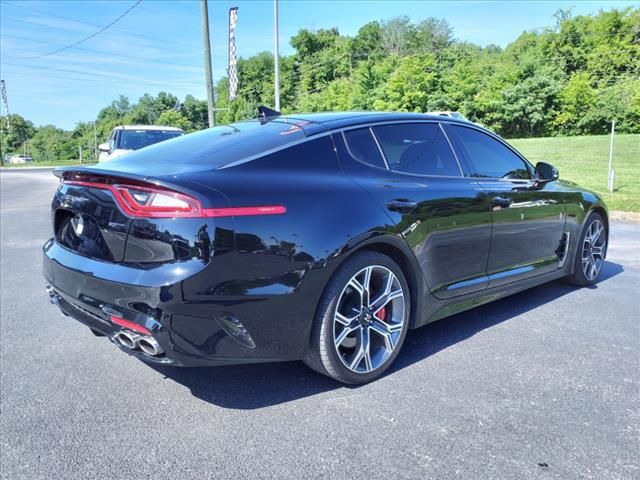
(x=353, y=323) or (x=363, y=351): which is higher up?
(x=353, y=323)

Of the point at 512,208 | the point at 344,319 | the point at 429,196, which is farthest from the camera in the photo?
the point at 512,208

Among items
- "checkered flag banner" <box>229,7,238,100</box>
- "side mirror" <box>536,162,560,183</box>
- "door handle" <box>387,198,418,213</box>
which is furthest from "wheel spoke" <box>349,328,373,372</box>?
"checkered flag banner" <box>229,7,238,100</box>

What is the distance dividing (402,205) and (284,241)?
92cm

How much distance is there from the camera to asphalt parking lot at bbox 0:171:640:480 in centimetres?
226

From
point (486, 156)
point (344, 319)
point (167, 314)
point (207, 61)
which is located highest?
point (207, 61)

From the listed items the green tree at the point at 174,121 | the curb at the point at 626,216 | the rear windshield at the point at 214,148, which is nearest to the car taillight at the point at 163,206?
the rear windshield at the point at 214,148

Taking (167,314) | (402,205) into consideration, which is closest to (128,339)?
(167,314)

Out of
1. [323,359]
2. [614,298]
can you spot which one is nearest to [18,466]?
[323,359]

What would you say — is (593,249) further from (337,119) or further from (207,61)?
(207,61)

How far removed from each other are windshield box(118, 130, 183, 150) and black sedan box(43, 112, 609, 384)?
1051 cm

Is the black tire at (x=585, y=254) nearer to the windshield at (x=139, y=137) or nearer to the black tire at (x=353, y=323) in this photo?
the black tire at (x=353, y=323)

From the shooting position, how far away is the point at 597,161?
79.3ft

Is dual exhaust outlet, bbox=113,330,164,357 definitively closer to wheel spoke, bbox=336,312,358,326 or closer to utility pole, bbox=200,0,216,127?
wheel spoke, bbox=336,312,358,326

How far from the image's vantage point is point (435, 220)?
130 inches
